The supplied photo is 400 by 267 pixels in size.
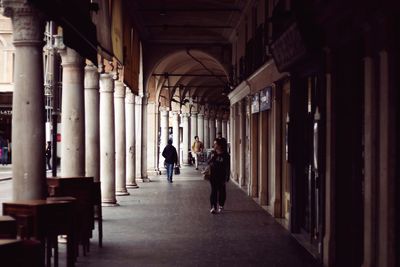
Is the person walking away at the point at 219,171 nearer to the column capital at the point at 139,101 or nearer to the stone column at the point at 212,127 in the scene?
the column capital at the point at 139,101

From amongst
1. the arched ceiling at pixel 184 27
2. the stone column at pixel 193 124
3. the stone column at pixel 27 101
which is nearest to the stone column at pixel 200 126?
the stone column at pixel 193 124

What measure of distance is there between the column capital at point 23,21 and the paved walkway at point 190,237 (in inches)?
114

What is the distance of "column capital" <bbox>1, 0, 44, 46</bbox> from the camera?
8281 millimetres

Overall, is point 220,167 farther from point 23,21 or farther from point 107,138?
point 23,21

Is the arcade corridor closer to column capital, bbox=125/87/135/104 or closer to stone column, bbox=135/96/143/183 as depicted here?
column capital, bbox=125/87/135/104

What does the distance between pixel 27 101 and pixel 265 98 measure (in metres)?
8.17

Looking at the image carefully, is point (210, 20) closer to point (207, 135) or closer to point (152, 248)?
point (152, 248)

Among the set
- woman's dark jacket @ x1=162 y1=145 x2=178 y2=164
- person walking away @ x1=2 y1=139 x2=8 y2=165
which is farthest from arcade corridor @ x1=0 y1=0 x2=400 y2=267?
person walking away @ x1=2 y1=139 x2=8 y2=165

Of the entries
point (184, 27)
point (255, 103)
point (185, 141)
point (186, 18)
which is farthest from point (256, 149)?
point (185, 141)

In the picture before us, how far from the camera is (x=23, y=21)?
8.30m

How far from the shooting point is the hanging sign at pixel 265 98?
590 inches

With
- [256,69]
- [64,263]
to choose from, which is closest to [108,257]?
[64,263]

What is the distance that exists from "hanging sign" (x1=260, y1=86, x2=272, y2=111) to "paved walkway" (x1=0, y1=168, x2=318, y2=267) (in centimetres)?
231

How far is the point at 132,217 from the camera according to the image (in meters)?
14.3
